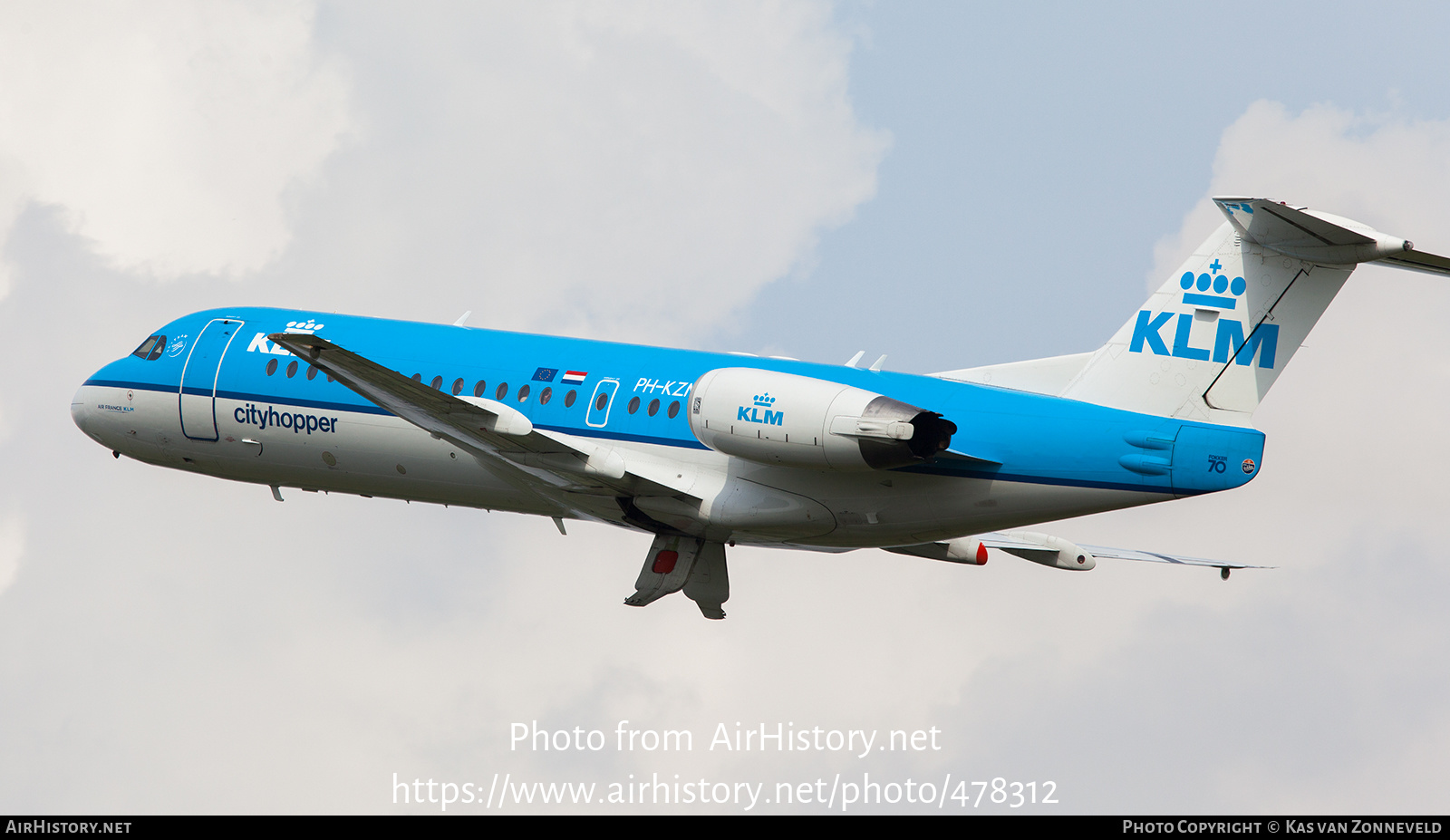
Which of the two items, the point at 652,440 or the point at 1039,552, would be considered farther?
the point at 1039,552

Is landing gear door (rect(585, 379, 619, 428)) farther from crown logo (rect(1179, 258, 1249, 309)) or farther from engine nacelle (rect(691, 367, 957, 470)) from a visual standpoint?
crown logo (rect(1179, 258, 1249, 309))

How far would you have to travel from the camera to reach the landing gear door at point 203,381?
93.7 ft

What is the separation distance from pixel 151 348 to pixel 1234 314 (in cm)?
1713

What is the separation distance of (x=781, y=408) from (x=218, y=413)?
34.1 ft

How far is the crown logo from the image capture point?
74.2 feet

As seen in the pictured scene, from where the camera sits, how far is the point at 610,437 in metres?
25.2

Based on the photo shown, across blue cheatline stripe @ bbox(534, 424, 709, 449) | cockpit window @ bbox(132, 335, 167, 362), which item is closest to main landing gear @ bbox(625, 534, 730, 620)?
blue cheatline stripe @ bbox(534, 424, 709, 449)

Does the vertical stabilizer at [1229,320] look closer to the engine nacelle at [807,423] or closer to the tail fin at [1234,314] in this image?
the tail fin at [1234,314]

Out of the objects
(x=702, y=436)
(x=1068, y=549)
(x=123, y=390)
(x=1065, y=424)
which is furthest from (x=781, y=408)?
(x=123, y=390)

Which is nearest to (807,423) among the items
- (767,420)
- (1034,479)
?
(767,420)

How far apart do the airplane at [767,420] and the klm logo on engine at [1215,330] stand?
0.08 ft

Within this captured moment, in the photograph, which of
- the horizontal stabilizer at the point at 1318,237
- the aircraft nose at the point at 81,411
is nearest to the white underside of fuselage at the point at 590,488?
the aircraft nose at the point at 81,411

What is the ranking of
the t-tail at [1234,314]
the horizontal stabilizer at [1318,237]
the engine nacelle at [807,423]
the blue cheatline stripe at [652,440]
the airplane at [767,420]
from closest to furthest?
1. the horizontal stabilizer at [1318,237]
2. the t-tail at [1234,314]
3. the engine nacelle at [807,423]
4. the airplane at [767,420]
5. the blue cheatline stripe at [652,440]

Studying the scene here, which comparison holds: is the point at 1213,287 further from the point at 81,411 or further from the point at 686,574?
the point at 81,411
